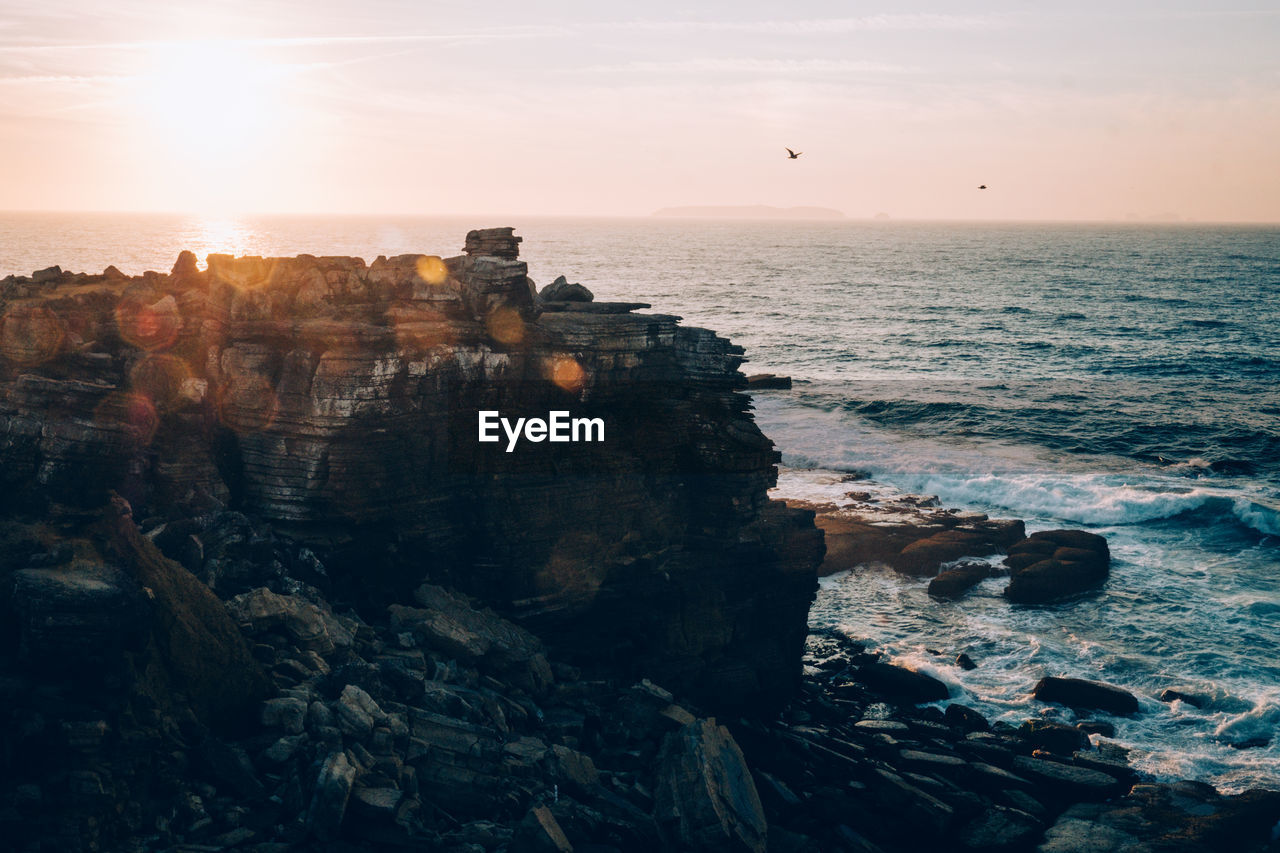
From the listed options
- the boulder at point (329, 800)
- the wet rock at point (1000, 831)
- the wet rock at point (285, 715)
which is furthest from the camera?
the wet rock at point (1000, 831)

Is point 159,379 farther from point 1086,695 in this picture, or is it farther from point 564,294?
point 1086,695

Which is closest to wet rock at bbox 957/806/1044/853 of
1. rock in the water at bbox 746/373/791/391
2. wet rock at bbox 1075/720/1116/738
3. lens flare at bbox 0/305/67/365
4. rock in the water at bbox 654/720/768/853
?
rock in the water at bbox 654/720/768/853

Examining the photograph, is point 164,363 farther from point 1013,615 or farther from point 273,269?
point 1013,615

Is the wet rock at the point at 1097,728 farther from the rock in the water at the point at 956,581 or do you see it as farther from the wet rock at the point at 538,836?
the wet rock at the point at 538,836

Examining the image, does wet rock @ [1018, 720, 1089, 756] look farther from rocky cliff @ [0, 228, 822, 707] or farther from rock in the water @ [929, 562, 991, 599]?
rock in the water @ [929, 562, 991, 599]

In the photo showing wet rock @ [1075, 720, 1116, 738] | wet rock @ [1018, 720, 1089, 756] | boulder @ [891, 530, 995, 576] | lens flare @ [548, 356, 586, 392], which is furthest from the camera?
boulder @ [891, 530, 995, 576]

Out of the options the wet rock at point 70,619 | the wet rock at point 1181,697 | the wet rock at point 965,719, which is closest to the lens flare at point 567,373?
the wet rock at point 70,619
